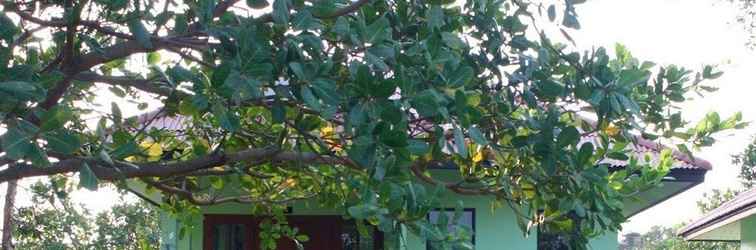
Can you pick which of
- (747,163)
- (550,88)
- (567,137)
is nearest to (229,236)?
(550,88)

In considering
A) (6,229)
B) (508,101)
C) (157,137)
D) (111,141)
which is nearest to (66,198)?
(157,137)

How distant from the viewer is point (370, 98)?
378cm

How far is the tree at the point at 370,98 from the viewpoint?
3.74 meters

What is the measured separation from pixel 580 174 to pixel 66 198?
4.07 m

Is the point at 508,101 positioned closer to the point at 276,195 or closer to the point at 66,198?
the point at 276,195

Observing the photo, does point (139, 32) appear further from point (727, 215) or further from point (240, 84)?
point (727, 215)

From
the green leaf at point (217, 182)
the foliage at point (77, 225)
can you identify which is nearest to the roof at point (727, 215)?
the green leaf at point (217, 182)

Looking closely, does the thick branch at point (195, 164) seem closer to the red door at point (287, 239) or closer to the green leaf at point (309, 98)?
the green leaf at point (309, 98)

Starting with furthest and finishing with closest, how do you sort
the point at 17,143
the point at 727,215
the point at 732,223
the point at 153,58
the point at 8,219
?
the point at 8,219 → the point at 732,223 → the point at 727,215 → the point at 153,58 → the point at 17,143

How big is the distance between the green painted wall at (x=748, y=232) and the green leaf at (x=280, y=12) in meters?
8.76

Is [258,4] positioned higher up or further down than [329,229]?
higher up

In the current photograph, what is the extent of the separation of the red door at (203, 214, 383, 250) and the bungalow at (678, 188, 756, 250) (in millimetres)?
3736

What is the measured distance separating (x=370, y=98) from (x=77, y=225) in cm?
1537

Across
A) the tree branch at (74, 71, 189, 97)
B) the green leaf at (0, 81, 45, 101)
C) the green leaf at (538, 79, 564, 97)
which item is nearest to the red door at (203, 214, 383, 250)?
the tree branch at (74, 71, 189, 97)
